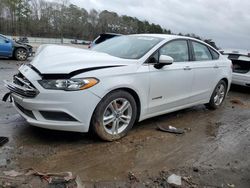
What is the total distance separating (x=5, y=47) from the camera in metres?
15.2

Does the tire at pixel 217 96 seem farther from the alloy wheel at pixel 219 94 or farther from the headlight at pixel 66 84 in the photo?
the headlight at pixel 66 84

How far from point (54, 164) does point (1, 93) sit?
396 centimetres

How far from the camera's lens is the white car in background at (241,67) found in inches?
353

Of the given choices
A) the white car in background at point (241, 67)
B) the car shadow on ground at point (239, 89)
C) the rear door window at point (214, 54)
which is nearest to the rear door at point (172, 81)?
the rear door window at point (214, 54)

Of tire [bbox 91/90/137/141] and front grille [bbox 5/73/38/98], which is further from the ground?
front grille [bbox 5/73/38/98]

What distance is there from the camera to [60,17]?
7062cm

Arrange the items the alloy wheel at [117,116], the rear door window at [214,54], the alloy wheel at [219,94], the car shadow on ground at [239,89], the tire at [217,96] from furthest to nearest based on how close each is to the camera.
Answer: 1. the car shadow on ground at [239,89]
2. the alloy wheel at [219,94]
3. the tire at [217,96]
4. the rear door window at [214,54]
5. the alloy wheel at [117,116]

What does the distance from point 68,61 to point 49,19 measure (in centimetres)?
6986

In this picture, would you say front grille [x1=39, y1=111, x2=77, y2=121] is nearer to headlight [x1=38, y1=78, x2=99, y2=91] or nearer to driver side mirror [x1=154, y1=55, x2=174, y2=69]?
headlight [x1=38, y1=78, x2=99, y2=91]

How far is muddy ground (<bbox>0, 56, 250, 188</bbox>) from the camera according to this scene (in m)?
3.52

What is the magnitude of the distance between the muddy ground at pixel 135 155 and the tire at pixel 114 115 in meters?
0.15

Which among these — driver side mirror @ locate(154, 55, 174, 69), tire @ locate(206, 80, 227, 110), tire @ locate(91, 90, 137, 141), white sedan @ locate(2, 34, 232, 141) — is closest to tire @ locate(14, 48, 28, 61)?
white sedan @ locate(2, 34, 232, 141)

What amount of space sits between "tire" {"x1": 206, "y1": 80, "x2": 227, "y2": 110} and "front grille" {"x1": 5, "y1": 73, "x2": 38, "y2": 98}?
4129mm

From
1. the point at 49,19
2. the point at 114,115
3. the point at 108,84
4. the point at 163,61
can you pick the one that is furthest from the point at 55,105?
the point at 49,19
